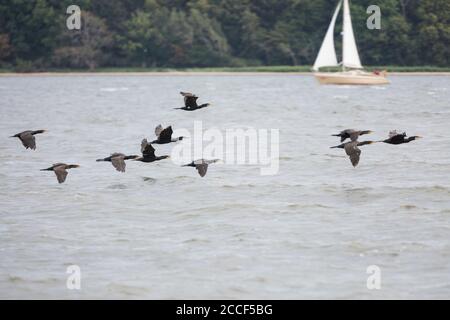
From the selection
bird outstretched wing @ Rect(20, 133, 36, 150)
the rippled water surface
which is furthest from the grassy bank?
bird outstretched wing @ Rect(20, 133, 36, 150)

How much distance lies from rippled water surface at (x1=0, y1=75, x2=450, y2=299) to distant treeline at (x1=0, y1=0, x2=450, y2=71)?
5548 centimetres

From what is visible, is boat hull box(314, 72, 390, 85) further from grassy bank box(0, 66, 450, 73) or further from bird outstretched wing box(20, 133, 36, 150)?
bird outstretched wing box(20, 133, 36, 150)

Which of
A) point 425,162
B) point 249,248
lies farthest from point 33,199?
point 425,162

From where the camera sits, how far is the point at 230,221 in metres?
24.8

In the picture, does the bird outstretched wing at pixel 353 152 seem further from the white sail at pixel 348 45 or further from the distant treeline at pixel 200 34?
the distant treeline at pixel 200 34

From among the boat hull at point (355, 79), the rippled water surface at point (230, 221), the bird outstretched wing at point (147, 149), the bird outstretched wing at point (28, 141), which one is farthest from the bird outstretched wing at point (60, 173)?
the boat hull at point (355, 79)

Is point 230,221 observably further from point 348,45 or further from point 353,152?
point 348,45

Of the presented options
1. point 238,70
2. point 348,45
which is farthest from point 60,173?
point 238,70

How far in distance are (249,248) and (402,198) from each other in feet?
20.6

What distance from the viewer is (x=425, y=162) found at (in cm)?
3428

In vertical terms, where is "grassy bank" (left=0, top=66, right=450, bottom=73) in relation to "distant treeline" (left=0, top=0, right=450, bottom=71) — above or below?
below

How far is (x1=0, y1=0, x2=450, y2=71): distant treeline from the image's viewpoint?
10219 cm

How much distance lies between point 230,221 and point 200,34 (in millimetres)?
81691
